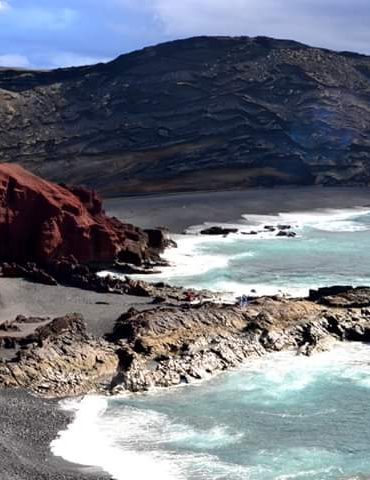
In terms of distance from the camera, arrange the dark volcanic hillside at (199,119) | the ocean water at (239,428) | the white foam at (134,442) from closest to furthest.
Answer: the white foam at (134,442) < the ocean water at (239,428) < the dark volcanic hillside at (199,119)

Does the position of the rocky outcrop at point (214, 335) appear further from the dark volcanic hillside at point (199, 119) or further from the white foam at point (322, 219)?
the dark volcanic hillside at point (199, 119)

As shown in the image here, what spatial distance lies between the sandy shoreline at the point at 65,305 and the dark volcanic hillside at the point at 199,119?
14.8m

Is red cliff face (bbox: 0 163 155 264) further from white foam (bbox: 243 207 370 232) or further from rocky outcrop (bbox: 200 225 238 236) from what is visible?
white foam (bbox: 243 207 370 232)

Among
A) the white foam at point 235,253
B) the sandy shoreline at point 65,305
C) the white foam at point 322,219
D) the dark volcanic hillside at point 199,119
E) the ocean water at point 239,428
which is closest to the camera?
the sandy shoreline at point 65,305

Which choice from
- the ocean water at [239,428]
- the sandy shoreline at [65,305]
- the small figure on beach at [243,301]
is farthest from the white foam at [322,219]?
the ocean water at [239,428]

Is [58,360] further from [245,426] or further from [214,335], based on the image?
[245,426]

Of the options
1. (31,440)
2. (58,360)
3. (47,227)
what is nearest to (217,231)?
(47,227)

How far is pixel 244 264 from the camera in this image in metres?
54.3

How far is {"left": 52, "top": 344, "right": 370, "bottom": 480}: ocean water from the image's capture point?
2295 centimetres

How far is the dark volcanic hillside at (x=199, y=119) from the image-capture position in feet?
350

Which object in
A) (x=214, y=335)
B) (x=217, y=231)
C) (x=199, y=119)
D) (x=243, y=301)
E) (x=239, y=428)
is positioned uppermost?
(x=199, y=119)

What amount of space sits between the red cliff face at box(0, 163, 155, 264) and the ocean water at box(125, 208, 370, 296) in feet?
13.6

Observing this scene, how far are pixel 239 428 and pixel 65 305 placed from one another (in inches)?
597

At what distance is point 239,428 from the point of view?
2598 centimetres
